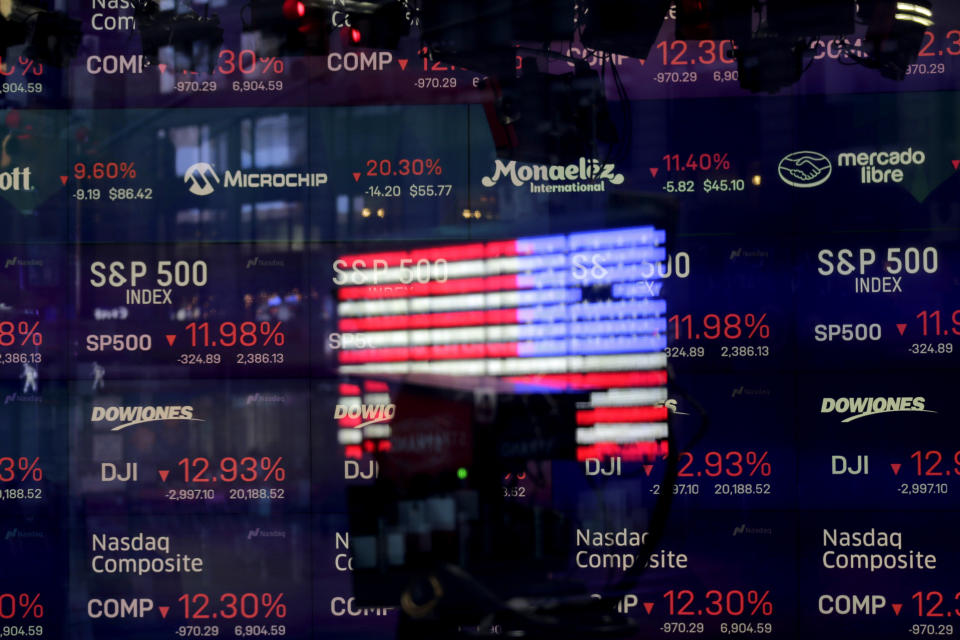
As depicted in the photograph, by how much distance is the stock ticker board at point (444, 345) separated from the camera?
3.51 metres

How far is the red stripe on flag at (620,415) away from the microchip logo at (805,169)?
140cm

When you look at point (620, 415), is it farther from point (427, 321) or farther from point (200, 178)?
point (200, 178)

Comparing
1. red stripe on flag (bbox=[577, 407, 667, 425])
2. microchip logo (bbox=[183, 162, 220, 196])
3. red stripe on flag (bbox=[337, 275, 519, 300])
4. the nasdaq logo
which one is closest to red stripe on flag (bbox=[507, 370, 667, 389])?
red stripe on flag (bbox=[577, 407, 667, 425])

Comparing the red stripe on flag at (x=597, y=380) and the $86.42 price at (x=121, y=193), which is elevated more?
the $86.42 price at (x=121, y=193)

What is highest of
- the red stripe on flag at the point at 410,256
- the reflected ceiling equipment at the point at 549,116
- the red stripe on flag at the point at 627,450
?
the reflected ceiling equipment at the point at 549,116

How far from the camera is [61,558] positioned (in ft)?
11.7

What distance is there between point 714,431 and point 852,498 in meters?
0.79

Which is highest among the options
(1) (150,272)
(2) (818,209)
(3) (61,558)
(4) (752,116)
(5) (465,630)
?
(4) (752,116)

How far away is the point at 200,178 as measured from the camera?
3.61m

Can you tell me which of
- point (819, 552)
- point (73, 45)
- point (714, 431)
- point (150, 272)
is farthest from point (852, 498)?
point (73, 45)

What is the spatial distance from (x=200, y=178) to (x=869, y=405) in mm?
3733

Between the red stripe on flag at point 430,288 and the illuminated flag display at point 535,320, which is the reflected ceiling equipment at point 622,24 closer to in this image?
the illuminated flag display at point 535,320

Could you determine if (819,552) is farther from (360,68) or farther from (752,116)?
(360,68)

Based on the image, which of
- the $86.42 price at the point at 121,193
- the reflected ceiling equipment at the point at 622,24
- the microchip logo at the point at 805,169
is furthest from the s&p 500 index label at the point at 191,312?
the microchip logo at the point at 805,169
